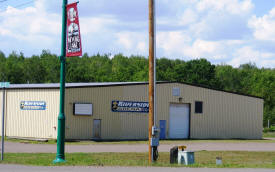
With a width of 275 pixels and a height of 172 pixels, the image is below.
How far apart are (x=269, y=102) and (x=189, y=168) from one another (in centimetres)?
7295

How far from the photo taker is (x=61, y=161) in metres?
18.3

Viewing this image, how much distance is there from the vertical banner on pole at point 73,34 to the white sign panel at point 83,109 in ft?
66.0

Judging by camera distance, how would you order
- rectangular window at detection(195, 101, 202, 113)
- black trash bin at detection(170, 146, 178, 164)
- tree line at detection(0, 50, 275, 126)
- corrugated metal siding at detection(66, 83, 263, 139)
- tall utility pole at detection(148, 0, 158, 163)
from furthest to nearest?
tree line at detection(0, 50, 275, 126) < rectangular window at detection(195, 101, 202, 113) < corrugated metal siding at detection(66, 83, 263, 139) < black trash bin at detection(170, 146, 178, 164) < tall utility pole at detection(148, 0, 158, 163)

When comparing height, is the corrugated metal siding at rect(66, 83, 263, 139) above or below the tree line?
below

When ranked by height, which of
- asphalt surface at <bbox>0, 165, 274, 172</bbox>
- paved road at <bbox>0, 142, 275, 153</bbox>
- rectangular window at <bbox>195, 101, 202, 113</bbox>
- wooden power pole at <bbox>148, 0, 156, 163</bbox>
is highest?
wooden power pole at <bbox>148, 0, 156, 163</bbox>

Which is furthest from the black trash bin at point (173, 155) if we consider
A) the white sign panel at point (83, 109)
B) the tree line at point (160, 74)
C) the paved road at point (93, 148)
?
the tree line at point (160, 74)

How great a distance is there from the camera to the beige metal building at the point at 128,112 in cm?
3825

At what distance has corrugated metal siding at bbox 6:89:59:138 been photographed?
124ft

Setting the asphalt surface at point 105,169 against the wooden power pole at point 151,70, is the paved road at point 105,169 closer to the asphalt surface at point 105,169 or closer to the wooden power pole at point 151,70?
the asphalt surface at point 105,169

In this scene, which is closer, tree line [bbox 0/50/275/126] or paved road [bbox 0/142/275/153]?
paved road [bbox 0/142/275/153]

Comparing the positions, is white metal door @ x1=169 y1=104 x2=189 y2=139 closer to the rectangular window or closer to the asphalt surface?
the rectangular window

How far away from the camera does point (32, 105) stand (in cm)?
3888

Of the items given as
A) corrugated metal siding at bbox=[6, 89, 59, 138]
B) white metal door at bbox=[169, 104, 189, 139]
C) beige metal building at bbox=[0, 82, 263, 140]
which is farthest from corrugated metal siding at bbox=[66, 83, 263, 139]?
corrugated metal siding at bbox=[6, 89, 59, 138]

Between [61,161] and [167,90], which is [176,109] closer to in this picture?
[167,90]
